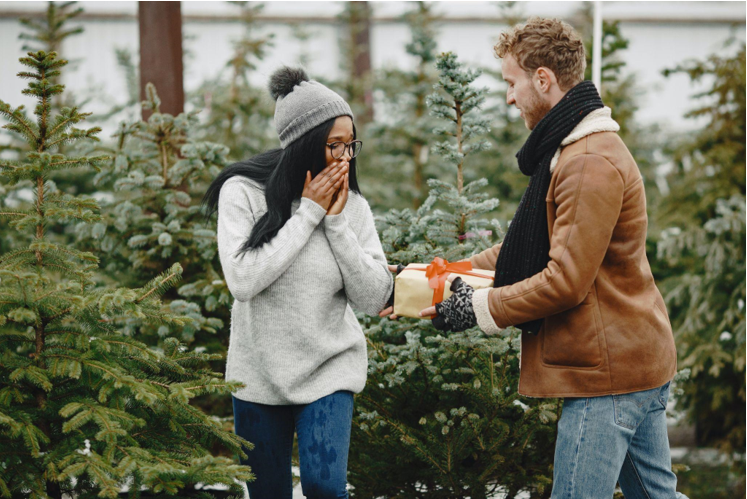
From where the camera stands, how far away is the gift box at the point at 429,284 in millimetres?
2518

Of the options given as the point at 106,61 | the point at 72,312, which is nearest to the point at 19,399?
the point at 72,312

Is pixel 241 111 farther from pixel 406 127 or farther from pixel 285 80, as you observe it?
pixel 285 80

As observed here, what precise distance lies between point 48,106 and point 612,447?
85.9 inches

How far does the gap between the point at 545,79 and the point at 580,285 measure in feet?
2.21

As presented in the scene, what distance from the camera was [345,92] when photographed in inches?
387

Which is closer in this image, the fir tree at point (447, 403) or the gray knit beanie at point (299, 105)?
the gray knit beanie at point (299, 105)

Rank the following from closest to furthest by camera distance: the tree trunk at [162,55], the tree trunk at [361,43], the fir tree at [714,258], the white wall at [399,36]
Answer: the tree trunk at [162,55] → the fir tree at [714,258] → the tree trunk at [361,43] → the white wall at [399,36]

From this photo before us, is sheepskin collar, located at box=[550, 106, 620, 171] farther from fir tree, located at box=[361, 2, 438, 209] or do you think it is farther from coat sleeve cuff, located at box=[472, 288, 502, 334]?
fir tree, located at box=[361, 2, 438, 209]

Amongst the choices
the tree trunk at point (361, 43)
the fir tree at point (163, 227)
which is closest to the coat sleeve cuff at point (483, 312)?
the fir tree at point (163, 227)

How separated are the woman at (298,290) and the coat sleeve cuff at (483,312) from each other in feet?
1.38

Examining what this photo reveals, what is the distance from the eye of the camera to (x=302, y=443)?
245cm

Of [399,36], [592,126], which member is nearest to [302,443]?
[592,126]

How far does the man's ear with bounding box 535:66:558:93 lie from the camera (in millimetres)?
2268

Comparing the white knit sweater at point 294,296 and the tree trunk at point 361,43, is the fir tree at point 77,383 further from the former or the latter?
the tree trunk at point 361,43
